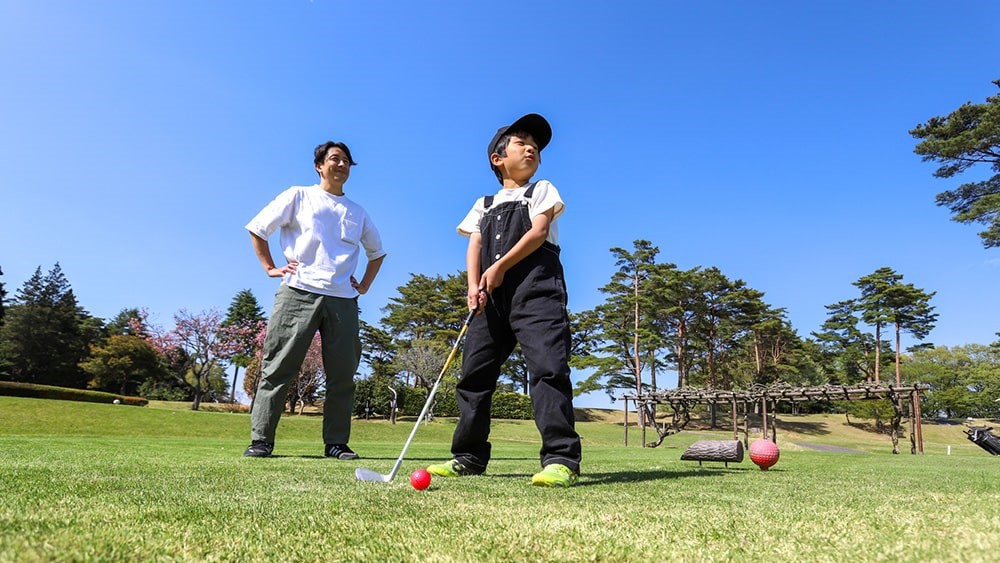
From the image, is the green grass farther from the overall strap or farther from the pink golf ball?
the pink golf ball

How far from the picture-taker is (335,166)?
212 inches

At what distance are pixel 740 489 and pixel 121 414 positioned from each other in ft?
75.3

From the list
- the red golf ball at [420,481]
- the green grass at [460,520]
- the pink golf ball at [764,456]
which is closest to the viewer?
the green grass at [460,520]

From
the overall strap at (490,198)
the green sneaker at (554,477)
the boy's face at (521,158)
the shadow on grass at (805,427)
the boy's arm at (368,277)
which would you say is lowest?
the shadow on grass at (805,427)

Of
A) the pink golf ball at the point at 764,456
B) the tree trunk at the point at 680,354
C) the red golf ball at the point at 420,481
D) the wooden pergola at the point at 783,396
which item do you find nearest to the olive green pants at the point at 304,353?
the red golf ball at the point at 420,481

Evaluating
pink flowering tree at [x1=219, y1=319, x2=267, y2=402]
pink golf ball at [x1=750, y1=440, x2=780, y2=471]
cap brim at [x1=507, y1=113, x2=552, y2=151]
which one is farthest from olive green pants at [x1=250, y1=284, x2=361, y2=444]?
pink flowering tree at [x1=219, y1=319, x2=267, y2=402]

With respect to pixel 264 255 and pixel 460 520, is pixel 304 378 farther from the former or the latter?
pixel 460 520

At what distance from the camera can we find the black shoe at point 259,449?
4.50 m

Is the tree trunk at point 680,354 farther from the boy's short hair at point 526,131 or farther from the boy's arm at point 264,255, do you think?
the boy's short hair at point 526,131

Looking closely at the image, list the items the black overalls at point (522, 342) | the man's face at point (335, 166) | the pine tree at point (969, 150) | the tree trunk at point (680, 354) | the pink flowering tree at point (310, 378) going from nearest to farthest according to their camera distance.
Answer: the black overalls at point (522, 342)
the man's face at point (335, 166)
the pine tree at point (969, 150)
the pink flowering tree at point (310, 378)
the tree trunk at point (680, 354)

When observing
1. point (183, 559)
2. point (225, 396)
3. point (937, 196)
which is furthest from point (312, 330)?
point (225, 396)

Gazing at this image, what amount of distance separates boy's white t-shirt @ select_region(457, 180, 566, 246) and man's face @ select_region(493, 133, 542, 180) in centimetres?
13

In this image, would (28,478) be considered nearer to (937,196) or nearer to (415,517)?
(415,517)

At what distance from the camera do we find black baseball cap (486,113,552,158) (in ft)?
12.5
